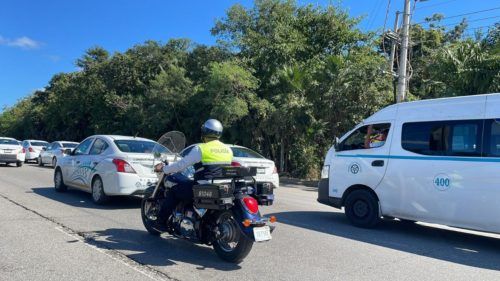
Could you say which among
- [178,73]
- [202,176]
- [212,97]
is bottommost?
[202,176]

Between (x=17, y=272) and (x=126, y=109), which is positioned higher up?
(x=126, y=109)

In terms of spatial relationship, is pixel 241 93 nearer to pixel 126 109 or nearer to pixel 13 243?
pixel 126 109

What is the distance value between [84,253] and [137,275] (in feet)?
4.18

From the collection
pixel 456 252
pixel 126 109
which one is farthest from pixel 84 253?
pixel 126 109

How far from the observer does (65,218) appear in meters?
8.77

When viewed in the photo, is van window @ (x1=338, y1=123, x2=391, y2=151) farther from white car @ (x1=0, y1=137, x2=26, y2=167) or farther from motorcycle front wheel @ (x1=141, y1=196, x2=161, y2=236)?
white car @ (x1=0, y1=137, x2=26, y2=167)

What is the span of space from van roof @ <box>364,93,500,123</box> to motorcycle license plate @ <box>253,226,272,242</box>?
414cm

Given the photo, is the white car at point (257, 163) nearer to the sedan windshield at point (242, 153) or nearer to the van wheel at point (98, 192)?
the sedan windshield at point (242, 153)

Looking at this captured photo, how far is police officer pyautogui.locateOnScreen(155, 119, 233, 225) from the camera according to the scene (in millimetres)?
6250

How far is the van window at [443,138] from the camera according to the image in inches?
302

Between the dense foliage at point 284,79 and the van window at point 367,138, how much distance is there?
9.41 metres

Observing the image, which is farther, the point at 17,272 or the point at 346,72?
the point at 346,72

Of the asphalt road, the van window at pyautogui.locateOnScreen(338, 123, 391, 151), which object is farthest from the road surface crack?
the van window at pyautogui.locateOnScreen(338, 123, 391, 151)

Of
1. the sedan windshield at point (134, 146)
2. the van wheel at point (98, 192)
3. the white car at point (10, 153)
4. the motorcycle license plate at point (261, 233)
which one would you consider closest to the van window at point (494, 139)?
the motorcycle license plate at point (261, 233)
